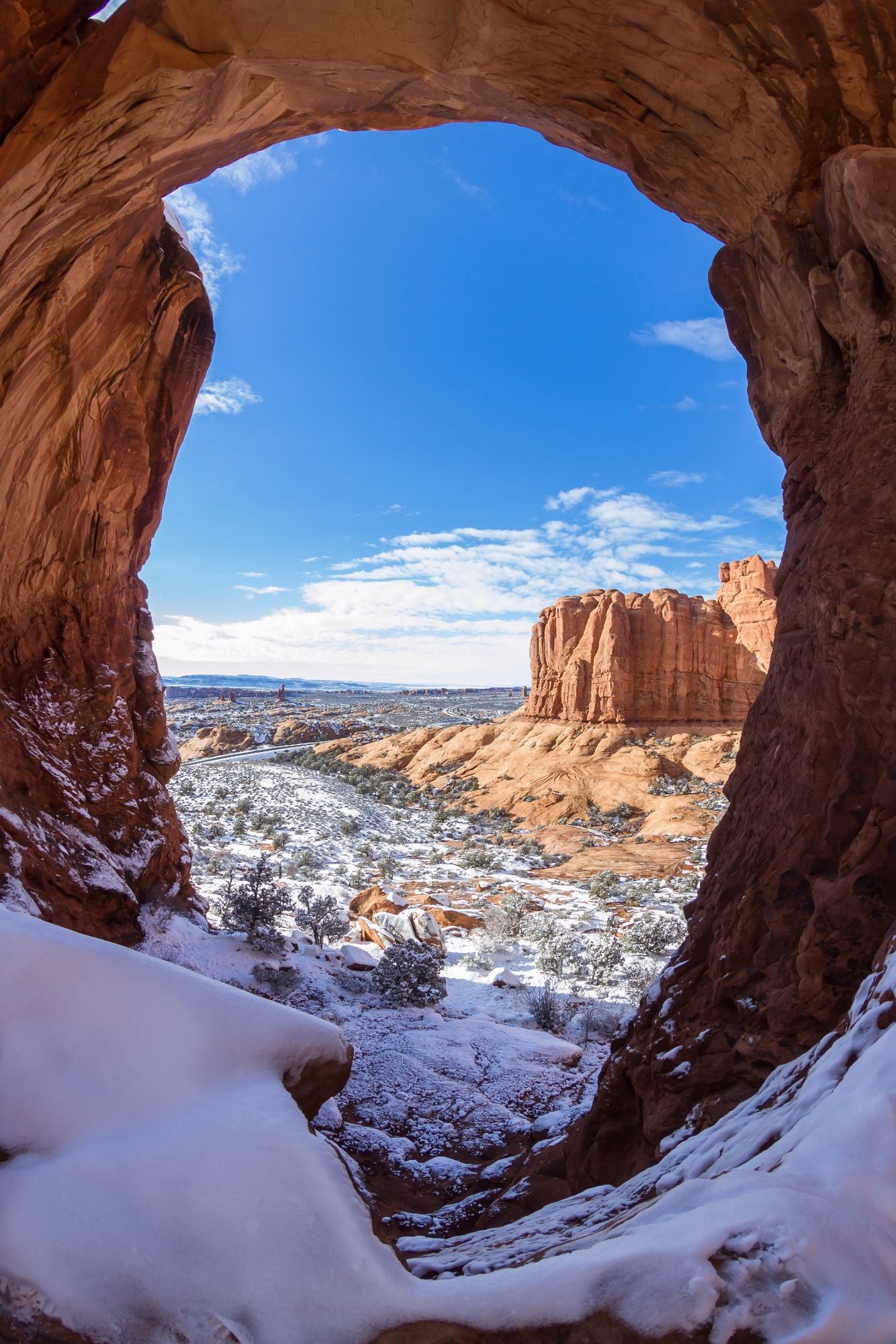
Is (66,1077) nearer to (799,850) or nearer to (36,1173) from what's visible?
(36,1173)

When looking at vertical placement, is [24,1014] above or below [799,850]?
below

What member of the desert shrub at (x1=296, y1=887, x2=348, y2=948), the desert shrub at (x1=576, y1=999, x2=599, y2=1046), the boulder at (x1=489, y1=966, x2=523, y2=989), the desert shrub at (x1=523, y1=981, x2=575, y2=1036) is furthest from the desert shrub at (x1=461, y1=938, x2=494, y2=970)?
the desert shrub at (x1=296, y1=887, x2=348, y2=948)

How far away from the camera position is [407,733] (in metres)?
45.4

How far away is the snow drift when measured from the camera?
155cm

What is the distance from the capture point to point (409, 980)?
33.1ft

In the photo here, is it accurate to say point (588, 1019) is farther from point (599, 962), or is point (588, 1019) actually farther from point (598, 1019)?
point (599, 962)

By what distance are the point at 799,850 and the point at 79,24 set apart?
28.6 feet

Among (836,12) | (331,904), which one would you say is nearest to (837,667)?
(836,12)

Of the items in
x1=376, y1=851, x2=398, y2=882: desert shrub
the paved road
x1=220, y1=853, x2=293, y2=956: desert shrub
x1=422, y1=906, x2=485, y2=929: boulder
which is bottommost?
the paved road

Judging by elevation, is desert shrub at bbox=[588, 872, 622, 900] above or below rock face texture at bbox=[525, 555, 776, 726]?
below

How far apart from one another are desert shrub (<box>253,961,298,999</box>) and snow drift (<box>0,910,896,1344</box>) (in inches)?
294

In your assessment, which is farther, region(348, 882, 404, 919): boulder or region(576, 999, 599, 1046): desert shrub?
region(348, 882, 404, 919): boulder

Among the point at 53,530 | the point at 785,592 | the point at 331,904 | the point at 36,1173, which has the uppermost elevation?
the point at 53,530

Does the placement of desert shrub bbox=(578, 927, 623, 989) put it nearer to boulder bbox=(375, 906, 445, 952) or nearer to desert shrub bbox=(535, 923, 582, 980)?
desert shrub bbox=(535, 923, 582, 980)
